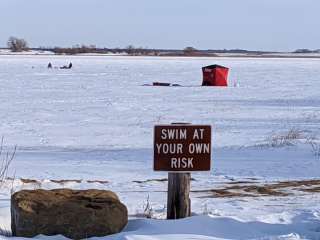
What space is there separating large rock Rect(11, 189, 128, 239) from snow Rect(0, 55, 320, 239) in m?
0.27

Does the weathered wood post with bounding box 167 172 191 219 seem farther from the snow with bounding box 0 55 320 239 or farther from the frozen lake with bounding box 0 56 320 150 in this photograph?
the frozen lake with bounding box 0 56 320 150

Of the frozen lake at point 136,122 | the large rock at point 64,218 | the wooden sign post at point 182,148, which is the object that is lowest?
the frozen lake at point 136,122

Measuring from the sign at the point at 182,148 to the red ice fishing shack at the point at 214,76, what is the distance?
3472 cm

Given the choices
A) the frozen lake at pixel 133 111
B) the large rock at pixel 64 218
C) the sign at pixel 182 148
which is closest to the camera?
the large rock at pixel 64 218

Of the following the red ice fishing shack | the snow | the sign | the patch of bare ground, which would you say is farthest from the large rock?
the red ice fishing shack

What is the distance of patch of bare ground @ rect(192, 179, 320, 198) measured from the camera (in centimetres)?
1090

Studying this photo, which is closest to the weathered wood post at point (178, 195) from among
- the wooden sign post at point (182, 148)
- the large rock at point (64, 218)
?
the wooden sign post at point (182, 148)

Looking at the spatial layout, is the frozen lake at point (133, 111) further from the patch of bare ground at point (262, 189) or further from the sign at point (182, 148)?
the sign at point (182, 148)

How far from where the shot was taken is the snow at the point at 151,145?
7797mm

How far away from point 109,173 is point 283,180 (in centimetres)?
303

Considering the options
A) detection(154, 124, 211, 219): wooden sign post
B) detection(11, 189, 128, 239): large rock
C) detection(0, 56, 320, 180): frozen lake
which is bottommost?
detection(0, 56, 320, 180): frozen lake

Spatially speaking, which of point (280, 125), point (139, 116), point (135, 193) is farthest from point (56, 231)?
point (139, 116)

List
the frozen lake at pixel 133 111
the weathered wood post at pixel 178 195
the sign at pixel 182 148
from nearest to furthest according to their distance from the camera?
1. the sign at pixel 182 148
2. the weathered wood post at pixel 178 195
3. the frozen lake at pixel 133 111

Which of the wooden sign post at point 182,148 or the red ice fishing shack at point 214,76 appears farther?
the red ice fishing shack at point 214,76
